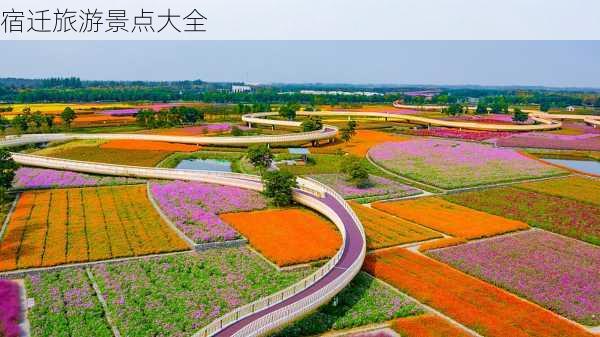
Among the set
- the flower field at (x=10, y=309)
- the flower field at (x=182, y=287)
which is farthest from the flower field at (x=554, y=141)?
the flower field at (x=10, y=309)

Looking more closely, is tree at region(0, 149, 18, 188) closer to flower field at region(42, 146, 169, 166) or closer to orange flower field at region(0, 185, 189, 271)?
orange flower field at region(0, 185, 189, 271)

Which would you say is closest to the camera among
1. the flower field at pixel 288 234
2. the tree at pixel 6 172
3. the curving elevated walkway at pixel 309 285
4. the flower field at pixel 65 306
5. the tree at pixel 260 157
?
the curving elevated walkway at pixel 309 285

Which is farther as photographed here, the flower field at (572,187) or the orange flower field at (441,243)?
the flower field at (572,187)

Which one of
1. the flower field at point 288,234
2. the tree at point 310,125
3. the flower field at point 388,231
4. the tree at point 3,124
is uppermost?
the tree at point 310,125

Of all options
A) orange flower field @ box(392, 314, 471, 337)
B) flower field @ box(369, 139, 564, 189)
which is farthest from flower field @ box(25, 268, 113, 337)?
flower field @ box(369, 139, 564, 189)

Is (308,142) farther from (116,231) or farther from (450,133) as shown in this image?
(116,231)

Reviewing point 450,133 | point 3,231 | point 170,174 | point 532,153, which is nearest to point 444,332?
point 3,231

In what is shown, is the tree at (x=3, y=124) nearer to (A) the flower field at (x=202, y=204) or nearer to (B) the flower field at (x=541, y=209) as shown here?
(A) the flower field at (x=202, y=204)

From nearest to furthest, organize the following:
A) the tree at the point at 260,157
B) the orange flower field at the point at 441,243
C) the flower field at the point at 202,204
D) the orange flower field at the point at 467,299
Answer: the orange flower field at the point at 467,299 → the orange flower field at the point at 441,243 → the flower field at the point at 202,204 → the tree at the point at 260,157
